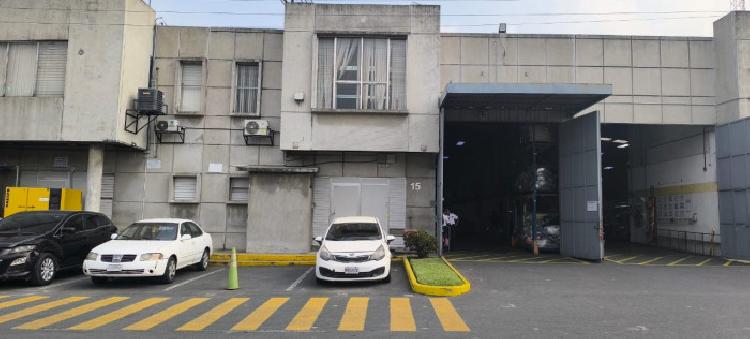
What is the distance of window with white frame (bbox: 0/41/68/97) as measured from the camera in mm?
17344

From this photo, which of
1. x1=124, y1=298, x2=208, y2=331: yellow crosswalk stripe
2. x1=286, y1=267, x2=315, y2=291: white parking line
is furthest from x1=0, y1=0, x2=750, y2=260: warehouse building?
x1=124, y1=298, x2=208, y2=331: yellow crosswalk stripe

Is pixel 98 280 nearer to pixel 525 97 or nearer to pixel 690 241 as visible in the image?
pixel 525 97

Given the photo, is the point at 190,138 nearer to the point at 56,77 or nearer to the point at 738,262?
the point at 56,77

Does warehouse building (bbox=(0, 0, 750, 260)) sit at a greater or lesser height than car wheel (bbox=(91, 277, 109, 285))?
greater

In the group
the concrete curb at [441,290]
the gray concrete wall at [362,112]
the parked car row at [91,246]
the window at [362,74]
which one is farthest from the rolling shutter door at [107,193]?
the concrete curb at [441,290]

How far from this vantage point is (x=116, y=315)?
8.99 meters

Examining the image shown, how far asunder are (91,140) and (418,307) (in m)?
12.3

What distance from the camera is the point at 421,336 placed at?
750 centimetres

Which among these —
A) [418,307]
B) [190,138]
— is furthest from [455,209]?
[418,307]

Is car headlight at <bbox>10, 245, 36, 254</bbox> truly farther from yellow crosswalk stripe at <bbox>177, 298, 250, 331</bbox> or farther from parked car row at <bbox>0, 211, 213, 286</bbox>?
yellow crosswalk stripe at <bbox>177, 298, 250, 331</bbox>

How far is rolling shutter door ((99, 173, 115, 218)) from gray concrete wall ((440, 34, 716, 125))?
38.9 ft

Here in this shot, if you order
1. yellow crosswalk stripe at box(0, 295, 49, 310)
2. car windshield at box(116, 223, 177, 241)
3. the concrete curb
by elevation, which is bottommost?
yellow crosswalk stripe at box(0, 295, 49, 310)

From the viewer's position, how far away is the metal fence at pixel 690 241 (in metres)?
19.2

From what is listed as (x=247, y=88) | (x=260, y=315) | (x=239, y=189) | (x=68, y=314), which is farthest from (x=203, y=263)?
(x=247, y=88)
